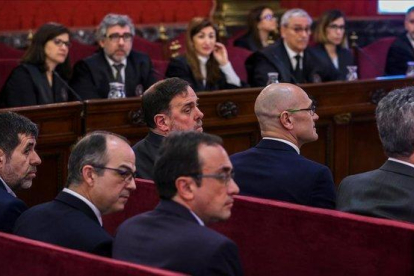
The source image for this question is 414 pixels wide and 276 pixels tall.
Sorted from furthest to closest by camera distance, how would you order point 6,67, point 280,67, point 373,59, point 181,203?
point 373,59
point 280,67
point 6,67
point 181,203

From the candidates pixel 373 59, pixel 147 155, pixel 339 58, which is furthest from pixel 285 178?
pixel 373 59

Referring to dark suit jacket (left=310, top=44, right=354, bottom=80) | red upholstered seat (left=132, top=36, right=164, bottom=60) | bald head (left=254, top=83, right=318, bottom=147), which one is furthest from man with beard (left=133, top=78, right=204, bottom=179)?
red upholstered seat (left=132, top=36, right=164, bottom=60)

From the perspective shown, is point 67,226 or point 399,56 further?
point 399,56

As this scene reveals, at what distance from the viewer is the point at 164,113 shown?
446 centimetres

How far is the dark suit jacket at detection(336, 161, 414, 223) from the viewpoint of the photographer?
11.9 ft

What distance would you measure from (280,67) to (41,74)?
169cm

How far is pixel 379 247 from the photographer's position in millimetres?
3299

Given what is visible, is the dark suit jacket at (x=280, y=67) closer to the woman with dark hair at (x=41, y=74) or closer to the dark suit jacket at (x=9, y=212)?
the woman with dark hair at (x=41, y=74)

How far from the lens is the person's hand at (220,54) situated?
23.0ft

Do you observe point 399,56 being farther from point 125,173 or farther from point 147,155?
point 125,173

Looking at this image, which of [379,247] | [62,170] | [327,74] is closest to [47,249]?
[379,247]

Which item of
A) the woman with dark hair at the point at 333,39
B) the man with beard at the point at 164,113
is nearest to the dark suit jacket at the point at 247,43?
the woman with dark hair at the point at 333,39

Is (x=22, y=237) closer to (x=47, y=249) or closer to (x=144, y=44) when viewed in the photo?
(x=47, y=249)

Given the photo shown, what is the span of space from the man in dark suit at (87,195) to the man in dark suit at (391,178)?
2.72ft
